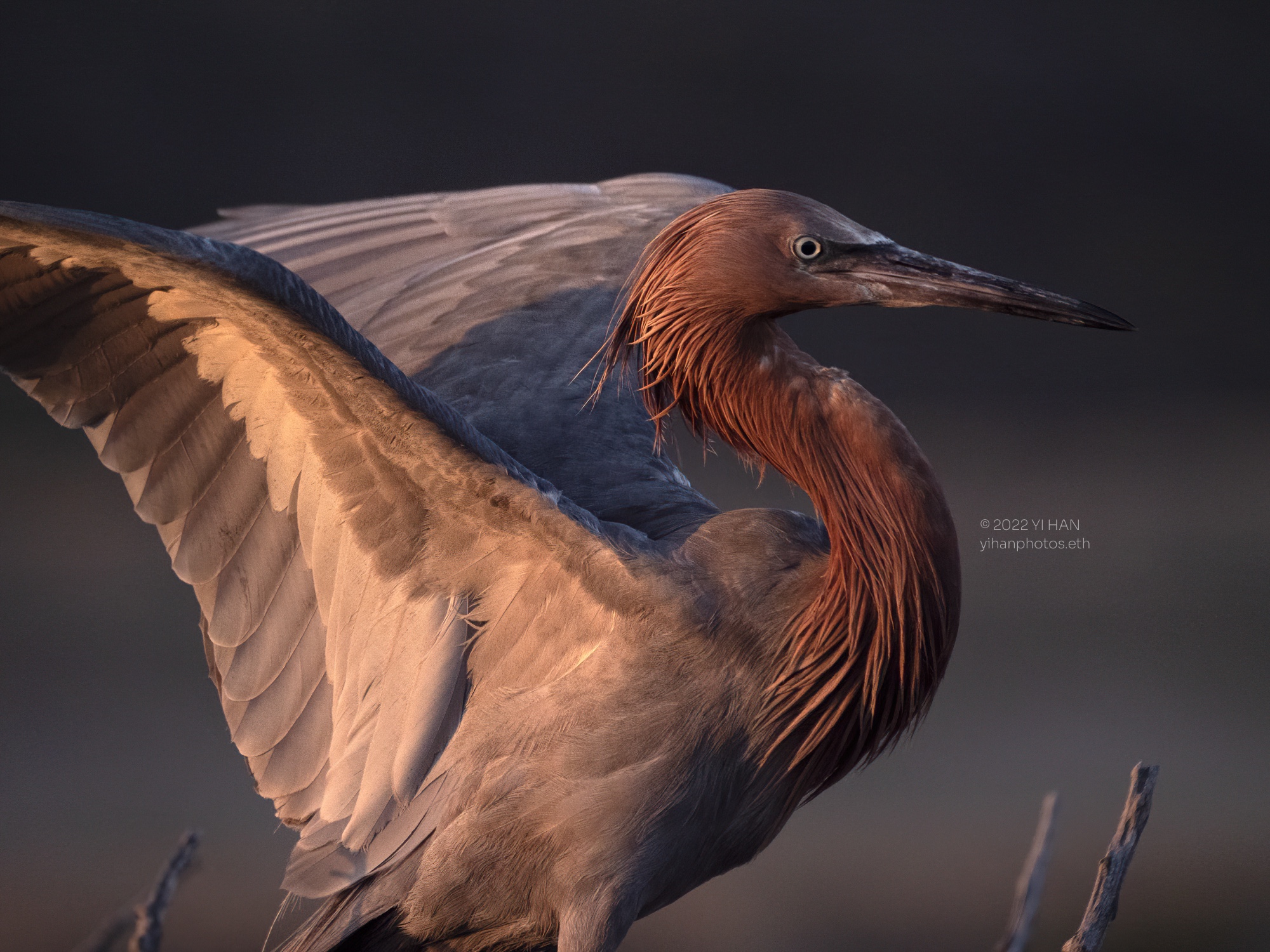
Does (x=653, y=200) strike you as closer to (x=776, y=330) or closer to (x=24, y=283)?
(x=776, y=330)

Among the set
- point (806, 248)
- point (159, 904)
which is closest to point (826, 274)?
point (806, 248)

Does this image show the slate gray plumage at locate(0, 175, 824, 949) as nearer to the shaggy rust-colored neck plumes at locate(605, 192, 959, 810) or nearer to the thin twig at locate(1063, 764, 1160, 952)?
the shaggy rust-colored neck plumes at locate(605, 192, 959, 810)

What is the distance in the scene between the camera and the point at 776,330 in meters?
0.98

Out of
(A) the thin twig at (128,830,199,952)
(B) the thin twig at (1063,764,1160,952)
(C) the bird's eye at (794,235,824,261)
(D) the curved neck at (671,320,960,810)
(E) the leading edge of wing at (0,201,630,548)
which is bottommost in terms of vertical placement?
(A) the thin twig at (128,830,199,952)

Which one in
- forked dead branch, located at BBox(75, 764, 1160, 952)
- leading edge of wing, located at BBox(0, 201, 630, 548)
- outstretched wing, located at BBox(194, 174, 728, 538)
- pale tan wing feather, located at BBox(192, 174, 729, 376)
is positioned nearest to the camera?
leading edge of wing, located at BBox(0, 201, 630, 548)

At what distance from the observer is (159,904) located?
3.07 ft

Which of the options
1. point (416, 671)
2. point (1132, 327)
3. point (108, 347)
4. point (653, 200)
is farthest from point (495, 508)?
point (653, 200)

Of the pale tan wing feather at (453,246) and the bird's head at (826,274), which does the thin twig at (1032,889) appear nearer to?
the bird's head at (826,274)

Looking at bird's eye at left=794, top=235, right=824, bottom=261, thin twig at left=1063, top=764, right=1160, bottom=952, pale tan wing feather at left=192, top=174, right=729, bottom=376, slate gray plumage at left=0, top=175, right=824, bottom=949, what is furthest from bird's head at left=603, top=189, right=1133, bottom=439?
pale tan wing feather at left=192, top=174, right=729, bottom=376

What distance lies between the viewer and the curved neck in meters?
0.94

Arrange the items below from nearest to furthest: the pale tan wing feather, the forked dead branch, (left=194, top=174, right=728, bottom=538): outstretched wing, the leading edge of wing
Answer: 1. the leading edge of wing
2. the forked dead branch
3. (left=194, top=174, right=728, bottom=538): outstretched wing
4. the pale tan wing feather

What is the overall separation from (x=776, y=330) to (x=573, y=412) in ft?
1.13

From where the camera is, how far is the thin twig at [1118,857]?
3.03 feet

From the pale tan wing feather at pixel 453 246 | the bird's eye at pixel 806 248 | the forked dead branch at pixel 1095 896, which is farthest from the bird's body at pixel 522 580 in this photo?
the pale tan wing feather at pixel 453 246
